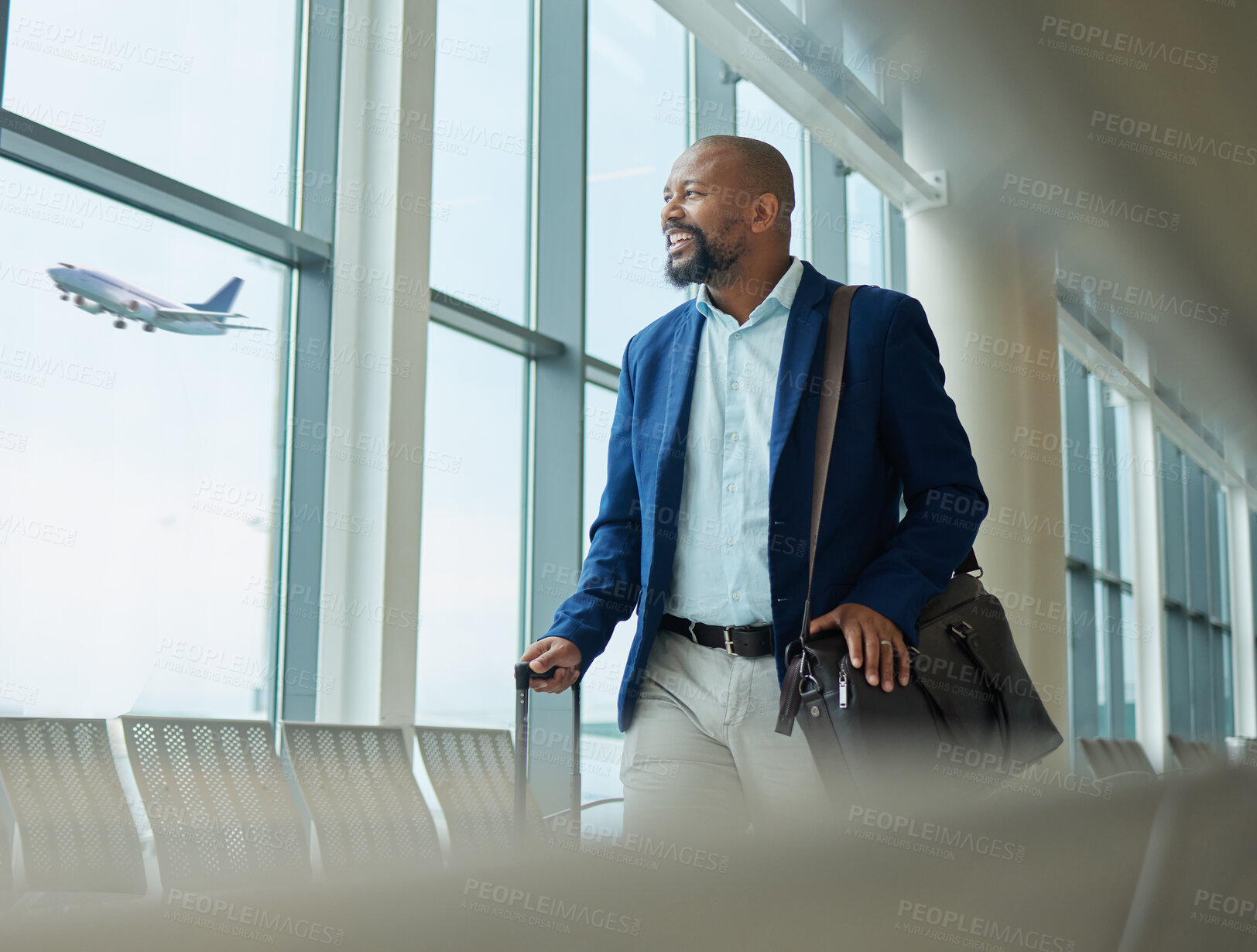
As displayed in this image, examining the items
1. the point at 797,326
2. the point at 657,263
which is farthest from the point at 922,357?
the point at 657,263

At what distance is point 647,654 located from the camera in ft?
4.85

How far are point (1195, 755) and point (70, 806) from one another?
235 centimetres

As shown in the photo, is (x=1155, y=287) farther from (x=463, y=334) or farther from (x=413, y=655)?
(x=463, y=334)

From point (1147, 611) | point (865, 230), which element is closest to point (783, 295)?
point (865, 230)

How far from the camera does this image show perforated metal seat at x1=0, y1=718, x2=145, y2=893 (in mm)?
2109

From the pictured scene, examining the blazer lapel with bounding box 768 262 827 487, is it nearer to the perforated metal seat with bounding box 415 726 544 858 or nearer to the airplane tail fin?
the perforated metal seat with bounding box 415 726 544 858

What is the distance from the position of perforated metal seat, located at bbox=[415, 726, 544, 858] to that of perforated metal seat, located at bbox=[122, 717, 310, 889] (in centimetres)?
59

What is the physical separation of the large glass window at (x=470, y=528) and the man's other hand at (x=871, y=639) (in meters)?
3.64

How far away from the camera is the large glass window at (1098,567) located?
1081 cm

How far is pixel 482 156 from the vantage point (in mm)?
5125

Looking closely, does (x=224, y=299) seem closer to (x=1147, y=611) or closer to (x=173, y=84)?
(x=173, y=84)

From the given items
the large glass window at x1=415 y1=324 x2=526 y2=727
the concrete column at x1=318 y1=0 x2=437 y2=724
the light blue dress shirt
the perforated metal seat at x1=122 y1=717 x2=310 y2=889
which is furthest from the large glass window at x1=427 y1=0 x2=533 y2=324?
the light blue dress shirt

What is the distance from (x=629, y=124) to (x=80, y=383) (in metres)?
3.34

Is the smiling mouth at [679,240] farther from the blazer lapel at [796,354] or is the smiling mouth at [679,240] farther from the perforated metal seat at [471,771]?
the perforated metal seat at [471,771]
